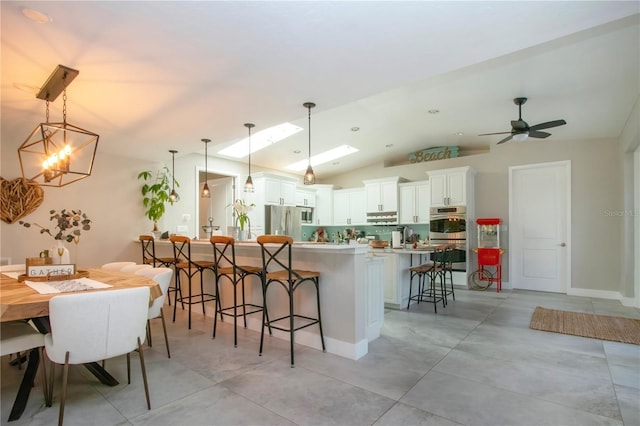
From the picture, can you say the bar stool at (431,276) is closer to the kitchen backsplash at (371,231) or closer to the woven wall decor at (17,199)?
the kitchen backsplash at (371,231)

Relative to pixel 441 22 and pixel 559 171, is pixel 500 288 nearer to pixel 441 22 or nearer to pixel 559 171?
pixel 559 171

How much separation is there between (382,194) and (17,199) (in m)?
6.48

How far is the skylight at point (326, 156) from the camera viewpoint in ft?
24.9

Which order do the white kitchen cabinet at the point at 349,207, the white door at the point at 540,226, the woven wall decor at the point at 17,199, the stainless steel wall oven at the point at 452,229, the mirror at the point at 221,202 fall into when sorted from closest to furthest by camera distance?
the woven wall decor at the point at 17,199
the white door at the point at 540,226
the stainless steel wall oven at the point at 452,229
the mirror at the point at 221,202
the white kitchen cabinet at the point at 349,207

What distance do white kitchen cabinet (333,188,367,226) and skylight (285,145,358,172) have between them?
3.56 ft

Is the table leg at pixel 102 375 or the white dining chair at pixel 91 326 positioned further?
the table leg at pixel 102 375

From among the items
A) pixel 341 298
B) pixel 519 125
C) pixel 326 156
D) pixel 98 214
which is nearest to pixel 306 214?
pixel 326 156

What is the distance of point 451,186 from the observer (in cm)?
673

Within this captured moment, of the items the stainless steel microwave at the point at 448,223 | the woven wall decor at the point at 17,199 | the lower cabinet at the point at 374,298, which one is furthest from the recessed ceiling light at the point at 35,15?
the stainless steel microwave at the point at 448,223

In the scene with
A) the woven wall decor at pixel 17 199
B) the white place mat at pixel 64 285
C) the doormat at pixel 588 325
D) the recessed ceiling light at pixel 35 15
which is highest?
the recessed ceiling light at pixel 35 15

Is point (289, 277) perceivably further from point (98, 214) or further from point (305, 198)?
point (305, 198)

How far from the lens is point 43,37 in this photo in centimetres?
230

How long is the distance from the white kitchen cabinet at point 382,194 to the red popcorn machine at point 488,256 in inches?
75.2

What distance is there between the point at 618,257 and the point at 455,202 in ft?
8.84
